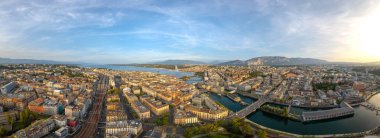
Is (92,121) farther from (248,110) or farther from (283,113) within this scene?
(283,113)

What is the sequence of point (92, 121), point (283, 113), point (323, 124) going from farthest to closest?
point (283, 113) < point (323, 124) < point (92, 121)

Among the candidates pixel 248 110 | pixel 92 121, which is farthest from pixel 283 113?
pixel 92 121

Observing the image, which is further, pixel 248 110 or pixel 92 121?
pixel 248 110

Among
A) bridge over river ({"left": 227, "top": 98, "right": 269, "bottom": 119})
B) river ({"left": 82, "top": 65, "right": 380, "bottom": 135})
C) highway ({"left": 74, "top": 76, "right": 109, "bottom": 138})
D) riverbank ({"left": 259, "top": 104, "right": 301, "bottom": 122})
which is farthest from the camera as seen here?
riverbank ({"left": 259, "top": 104, "right": 301, "bottom": 122})

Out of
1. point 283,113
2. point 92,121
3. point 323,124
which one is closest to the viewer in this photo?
point 92,121

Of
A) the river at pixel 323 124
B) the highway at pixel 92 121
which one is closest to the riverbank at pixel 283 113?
the river at pixel 323 124

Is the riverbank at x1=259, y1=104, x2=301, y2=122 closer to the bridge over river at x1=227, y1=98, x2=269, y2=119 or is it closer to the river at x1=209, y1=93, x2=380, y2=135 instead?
the river at x1=209, y1=93, x2=380, y2=135

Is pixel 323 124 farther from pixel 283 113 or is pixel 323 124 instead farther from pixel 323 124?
pixel 283 113

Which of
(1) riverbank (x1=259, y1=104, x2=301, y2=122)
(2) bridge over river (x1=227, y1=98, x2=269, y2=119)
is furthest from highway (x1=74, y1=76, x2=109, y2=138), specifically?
(1) riverbank (x1=259, y1=104, x2=301, y2=122)

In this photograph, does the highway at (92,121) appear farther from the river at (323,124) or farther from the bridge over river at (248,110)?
the river at (323,124)

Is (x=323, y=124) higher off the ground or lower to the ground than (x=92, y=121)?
lower

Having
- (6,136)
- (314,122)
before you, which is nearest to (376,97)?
(314,122)
